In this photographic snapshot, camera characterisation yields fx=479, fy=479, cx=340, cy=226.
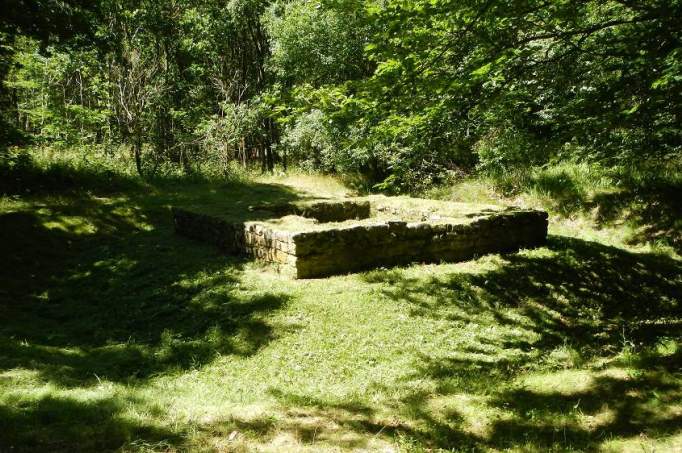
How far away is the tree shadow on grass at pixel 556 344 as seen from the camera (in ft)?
12.1

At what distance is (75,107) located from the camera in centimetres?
1589

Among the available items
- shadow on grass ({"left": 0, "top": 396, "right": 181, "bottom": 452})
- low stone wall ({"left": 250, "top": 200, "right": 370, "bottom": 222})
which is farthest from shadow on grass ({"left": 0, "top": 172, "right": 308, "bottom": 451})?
low stone wall ({"left": 250, "top": 200, "right": 370, "bottom": 222})

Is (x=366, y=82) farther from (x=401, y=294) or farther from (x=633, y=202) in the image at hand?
(x=633, y=202)

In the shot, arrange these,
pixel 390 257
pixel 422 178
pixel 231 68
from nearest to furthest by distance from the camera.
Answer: pixel 390 257 → pixel 422 178 → pixel 231 68

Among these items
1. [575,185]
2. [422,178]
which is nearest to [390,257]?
[575,185]

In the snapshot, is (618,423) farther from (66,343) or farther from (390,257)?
(66,343)

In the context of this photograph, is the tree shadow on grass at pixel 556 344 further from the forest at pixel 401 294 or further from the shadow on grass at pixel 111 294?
the shadow on grass at pixel 111 294

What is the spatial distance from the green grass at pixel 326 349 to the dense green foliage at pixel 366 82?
2285 mm

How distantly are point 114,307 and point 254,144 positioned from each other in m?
17.8

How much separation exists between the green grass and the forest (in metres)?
0.03

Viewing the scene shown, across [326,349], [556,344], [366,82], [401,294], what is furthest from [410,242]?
[326,349]

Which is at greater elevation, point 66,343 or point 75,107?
point 75,107

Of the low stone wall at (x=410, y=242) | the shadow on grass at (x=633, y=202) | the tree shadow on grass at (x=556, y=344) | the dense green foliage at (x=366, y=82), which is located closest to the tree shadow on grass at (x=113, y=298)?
the low stone wall at (x=410, y=242)

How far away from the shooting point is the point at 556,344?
6.12 metres
